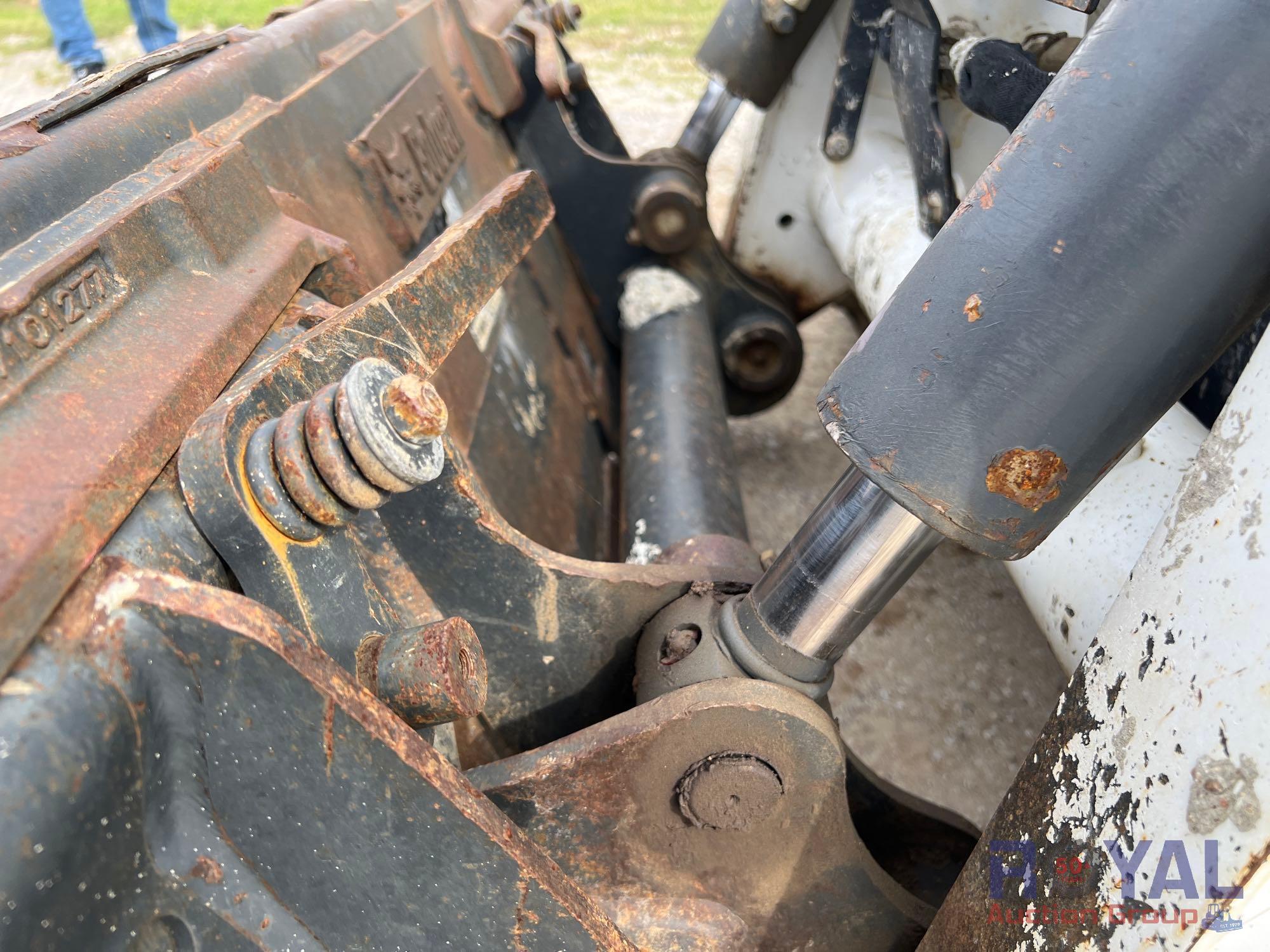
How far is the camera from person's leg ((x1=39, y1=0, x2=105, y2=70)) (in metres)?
4.91

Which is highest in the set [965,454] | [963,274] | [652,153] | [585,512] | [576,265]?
[963,274]

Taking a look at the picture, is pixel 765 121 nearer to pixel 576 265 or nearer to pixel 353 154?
pixel 576 265

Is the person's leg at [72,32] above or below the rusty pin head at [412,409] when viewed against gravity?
below

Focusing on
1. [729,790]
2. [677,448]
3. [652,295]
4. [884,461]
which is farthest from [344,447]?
[652,295]

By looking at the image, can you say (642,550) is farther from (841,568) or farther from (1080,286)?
(1080,286)

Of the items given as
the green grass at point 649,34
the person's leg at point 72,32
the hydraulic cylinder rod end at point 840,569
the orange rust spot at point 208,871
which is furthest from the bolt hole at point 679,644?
the green grass at point 649,34

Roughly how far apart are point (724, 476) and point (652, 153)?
110cm

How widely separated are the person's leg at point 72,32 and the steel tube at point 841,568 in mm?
5518

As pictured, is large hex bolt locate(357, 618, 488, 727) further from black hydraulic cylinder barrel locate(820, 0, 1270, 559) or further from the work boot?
the work boot

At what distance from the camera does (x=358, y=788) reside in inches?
22.8

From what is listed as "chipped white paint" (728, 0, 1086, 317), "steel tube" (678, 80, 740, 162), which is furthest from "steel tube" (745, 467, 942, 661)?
"steel tube" (678, 80, 740, 162)

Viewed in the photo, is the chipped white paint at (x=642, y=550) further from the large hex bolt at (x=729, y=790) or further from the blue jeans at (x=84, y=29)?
the blue jeans at (x=84, y=29)

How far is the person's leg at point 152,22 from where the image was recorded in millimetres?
4496

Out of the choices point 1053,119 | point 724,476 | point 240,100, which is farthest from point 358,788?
point 724,476
